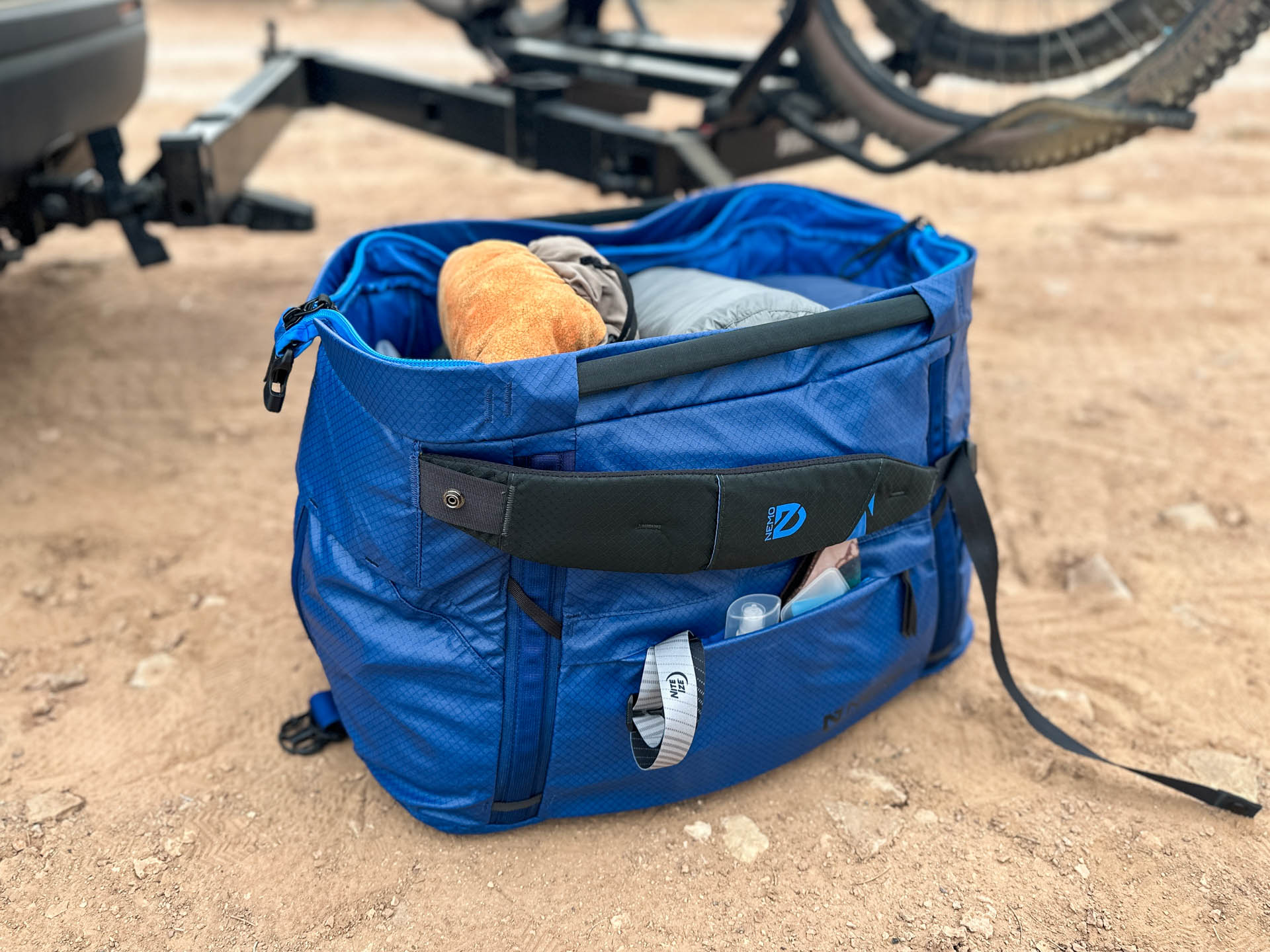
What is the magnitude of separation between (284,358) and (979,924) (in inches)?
49.7

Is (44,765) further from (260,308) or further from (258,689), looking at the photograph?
(260,308)

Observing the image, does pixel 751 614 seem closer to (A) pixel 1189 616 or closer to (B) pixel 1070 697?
(B) pixel 1070 697

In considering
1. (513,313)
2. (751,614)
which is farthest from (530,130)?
(751,614)

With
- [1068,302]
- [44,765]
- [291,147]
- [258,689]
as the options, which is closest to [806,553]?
[258,689]

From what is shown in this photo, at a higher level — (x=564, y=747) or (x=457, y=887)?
(x=564, y=747)

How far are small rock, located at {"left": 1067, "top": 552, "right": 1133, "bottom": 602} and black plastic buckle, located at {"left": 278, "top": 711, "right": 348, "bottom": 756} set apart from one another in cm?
152

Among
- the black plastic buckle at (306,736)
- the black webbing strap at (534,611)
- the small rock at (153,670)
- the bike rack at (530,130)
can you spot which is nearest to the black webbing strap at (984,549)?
the black webbing strap at (534,611)

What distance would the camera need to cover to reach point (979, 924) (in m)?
1.44

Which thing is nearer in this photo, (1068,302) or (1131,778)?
(1131,778)

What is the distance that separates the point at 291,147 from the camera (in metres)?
5.56

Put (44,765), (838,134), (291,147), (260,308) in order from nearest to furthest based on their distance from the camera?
1. (44,765)
2. (838,134)
3. (260,308)
4. (291,147)

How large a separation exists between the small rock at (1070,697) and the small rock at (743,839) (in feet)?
2.06

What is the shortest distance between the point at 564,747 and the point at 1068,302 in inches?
110

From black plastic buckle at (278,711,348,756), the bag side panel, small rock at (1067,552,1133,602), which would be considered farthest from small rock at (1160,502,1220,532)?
black plastic buckle at (278,711,348,756)
